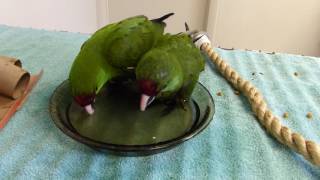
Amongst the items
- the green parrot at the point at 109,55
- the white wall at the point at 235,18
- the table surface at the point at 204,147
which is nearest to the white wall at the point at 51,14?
the white wall at the point at 235,18

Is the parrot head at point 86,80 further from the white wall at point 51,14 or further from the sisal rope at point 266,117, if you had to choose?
the white wall at point 51,14

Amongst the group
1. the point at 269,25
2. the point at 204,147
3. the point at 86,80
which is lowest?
the point at 269,25

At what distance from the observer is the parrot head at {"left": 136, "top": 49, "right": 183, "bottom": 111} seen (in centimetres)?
A: 47

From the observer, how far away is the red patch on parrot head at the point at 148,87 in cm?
46

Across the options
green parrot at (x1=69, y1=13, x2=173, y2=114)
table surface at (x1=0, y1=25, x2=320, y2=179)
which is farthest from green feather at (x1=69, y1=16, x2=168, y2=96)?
table surface at (x1=0, y1=25, x2=320, y2=179)

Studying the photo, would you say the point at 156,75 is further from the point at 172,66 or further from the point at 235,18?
the point at 235,18

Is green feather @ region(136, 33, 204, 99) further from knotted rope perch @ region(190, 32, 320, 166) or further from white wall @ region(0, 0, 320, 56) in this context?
white wall @ region(0, 0, 320, 56)

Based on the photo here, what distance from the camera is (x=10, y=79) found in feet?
1.94

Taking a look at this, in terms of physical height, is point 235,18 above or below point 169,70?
below

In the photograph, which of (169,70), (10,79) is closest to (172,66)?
(169,70)

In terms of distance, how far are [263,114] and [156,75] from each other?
0.25 metres

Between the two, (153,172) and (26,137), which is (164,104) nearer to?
(153,172)

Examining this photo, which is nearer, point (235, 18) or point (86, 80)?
point (86, 80)

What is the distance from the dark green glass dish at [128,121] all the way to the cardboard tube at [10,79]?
0.09 m
